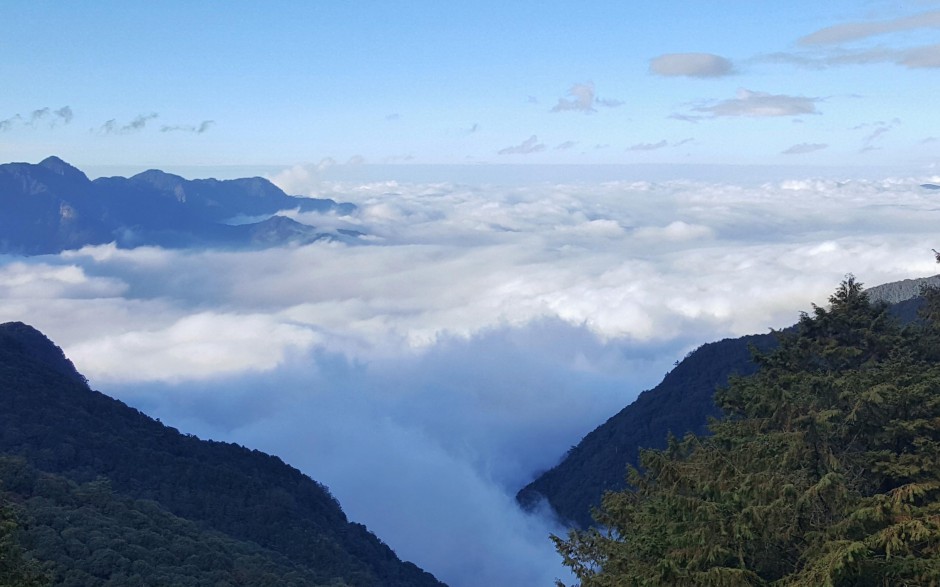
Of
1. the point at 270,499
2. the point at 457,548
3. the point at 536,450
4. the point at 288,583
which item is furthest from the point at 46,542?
the point at 536,450

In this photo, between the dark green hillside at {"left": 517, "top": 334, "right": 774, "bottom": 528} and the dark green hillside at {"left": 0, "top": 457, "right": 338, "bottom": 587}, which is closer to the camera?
the dark green hillside at {"left": 0, "top": 457, "right": 338, "bottom": 587}

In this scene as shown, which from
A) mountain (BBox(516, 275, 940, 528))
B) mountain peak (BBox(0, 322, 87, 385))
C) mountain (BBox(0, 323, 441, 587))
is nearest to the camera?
mountain (BBox(0, 323, 441, 587))

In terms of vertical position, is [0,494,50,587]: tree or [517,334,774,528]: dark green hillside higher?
[0,494,50,587]: tree

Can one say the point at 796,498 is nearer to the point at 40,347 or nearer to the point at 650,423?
the point at 650,423

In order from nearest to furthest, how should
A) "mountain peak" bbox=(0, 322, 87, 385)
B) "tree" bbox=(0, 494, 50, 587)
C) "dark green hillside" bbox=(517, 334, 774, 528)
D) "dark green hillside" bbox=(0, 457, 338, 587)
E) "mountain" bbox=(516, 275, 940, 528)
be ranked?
"tree" bbox=(0, 494, 50, 587) < "dark green hillside" bbox=(0, 457, 338, 587) < "mountain" bbox=(516, 275, 940, 528) < "dark green hillside" bbox=(517, 334, 774, 528) < "mountain peak" bbox=(0, 322, 87, 385)

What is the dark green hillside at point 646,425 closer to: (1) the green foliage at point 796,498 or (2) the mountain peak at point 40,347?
(2) the mountain peak at point 40,347

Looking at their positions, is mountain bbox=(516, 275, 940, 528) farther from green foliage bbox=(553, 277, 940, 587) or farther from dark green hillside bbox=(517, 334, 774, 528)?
green foliage bbox=(553, 277, 940, 587)

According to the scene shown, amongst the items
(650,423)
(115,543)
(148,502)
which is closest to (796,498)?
(115,543)

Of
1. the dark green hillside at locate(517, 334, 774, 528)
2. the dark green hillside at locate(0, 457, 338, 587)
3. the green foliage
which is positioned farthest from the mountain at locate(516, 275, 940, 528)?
the green foliage
